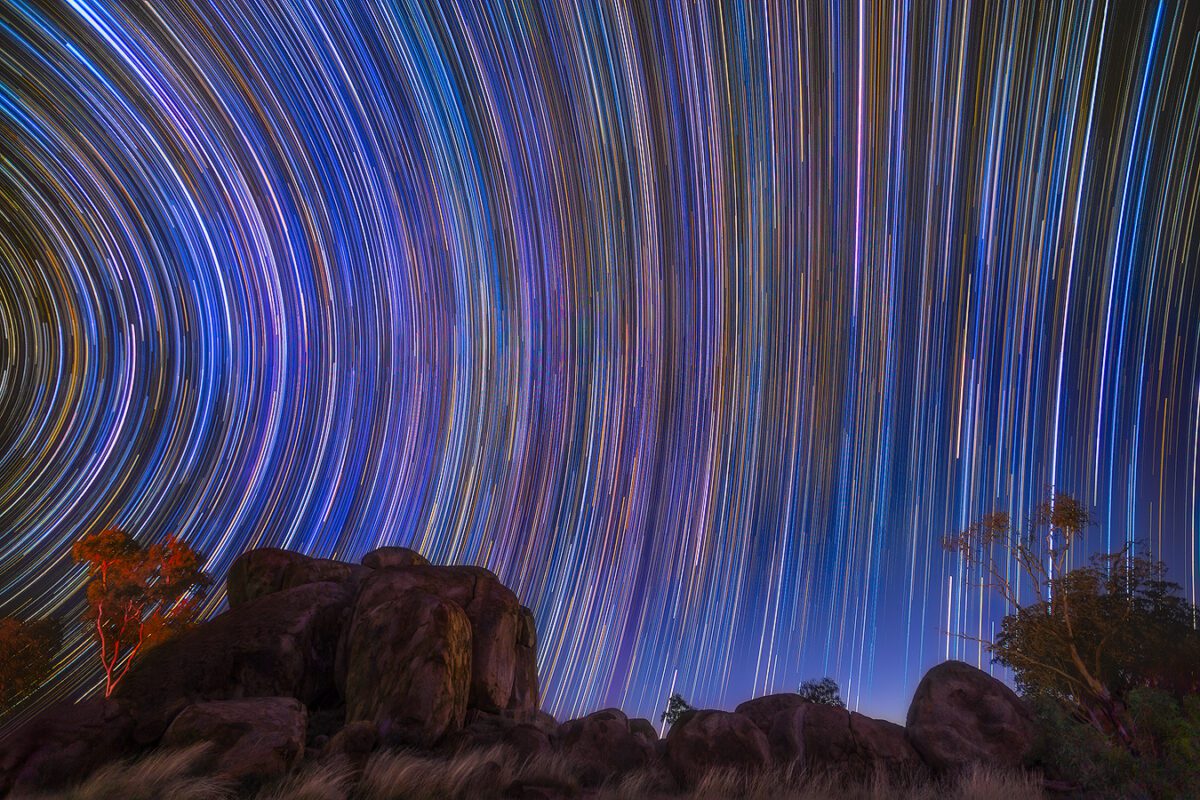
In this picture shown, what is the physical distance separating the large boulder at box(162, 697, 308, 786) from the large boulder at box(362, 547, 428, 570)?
12.6 meters

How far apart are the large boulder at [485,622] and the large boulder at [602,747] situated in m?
3.12

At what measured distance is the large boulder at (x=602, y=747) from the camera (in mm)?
16438

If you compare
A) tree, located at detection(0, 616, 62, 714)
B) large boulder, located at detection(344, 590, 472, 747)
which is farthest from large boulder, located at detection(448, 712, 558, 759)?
tree, located at detection(0, 616, 62, 714)

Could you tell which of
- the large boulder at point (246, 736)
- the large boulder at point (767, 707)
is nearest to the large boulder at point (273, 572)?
the large boulder at point (246, 736)

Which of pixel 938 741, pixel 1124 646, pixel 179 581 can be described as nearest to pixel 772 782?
pixel 938 741

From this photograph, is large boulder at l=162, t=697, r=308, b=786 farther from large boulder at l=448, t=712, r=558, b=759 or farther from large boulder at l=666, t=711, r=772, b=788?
large boulder at l=666, t=711, r=772, b=788

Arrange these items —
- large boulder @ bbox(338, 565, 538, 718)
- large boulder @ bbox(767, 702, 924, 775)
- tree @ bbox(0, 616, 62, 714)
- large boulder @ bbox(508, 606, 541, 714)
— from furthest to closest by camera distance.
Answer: tree @ bbox(0, 616, 62, 714) → large boulder @ bbox(508, 606, 541, 714) → large boulder @ bbox(338, 565, 538, 718) → large boulder @ bbox(767, 702, 924, 775)

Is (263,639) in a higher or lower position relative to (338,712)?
higher

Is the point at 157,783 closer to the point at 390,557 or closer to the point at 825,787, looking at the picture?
the point at 825,787

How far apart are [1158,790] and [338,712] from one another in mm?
18822

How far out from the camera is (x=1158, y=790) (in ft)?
41.4

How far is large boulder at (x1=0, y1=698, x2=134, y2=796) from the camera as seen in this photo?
12156 mm

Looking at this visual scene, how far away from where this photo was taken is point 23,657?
40.1 meters

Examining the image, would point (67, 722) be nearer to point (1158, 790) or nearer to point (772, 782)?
point (772, 782)
